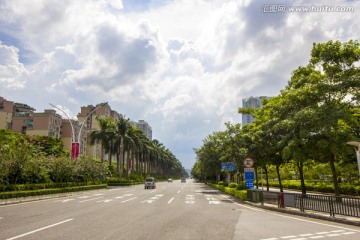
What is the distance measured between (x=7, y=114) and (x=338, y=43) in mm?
105855

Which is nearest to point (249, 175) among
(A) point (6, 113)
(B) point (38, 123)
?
(B) point (38, 123)

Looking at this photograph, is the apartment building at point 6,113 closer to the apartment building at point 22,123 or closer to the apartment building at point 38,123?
the apartment building at point 38,123

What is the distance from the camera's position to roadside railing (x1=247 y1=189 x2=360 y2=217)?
38.7ft

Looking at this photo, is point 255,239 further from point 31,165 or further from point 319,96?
point 31,165

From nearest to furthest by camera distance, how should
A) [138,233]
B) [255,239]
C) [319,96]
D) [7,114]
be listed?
[255,239] → [138,233] → [319,96] → [7,114]

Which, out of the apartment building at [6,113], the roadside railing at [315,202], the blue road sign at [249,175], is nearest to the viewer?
the roadside railing at [315,202]

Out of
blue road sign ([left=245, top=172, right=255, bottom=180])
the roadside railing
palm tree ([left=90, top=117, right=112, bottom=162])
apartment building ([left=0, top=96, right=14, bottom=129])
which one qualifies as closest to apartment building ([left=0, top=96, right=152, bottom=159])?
apartment building ([left=0, top=96, right=14, bottom=129])

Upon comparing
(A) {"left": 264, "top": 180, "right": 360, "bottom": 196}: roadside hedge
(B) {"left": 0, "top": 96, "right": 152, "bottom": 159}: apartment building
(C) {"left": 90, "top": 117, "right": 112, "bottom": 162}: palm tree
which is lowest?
(A) {"left": 264, "top": 180, "right": 360, "bottom": 196}: roadside hedge

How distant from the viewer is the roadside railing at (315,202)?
1179cm

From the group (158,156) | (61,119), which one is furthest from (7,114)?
(158,156)

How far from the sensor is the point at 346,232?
9406 millimetres

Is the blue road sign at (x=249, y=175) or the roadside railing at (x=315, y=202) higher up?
the blue road sign at (x=249, y=175)

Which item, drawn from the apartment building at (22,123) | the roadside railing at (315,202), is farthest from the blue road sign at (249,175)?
the apartment building at (22,123)

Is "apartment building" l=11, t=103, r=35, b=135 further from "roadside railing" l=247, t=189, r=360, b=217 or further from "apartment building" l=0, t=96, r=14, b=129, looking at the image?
"roadside railing" l=247, t=189, r=360, b=217
